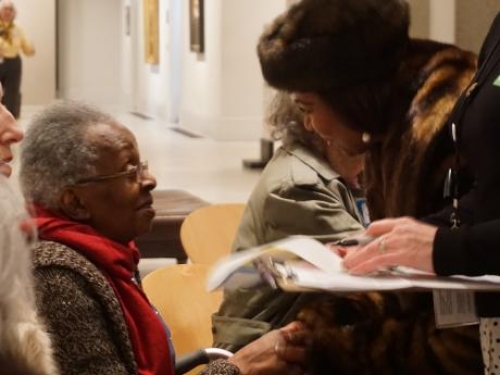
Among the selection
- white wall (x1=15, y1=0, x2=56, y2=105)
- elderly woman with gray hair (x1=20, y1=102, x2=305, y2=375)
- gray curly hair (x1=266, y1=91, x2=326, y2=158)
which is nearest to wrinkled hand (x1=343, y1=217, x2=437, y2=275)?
elderly woman with gray hair (x1=20, y1=102, x2=305, y2=375)

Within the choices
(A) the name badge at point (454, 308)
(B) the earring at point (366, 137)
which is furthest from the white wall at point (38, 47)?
(A) the name badge at point (454, 308)

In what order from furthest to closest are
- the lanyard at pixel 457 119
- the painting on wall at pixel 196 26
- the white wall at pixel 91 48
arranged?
the white wall at pixel 91 48 → the painting on wall at pixel 196 26 → the lanyard at pixel 457 119

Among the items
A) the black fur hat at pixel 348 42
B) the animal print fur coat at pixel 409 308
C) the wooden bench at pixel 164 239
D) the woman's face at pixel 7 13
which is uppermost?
the woman's face at pixel 7 13

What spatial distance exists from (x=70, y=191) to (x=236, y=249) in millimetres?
803

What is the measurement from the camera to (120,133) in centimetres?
242

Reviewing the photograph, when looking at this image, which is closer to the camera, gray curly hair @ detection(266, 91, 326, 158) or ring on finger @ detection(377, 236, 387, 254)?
ring on finger @ detection(377, 236, 387, 254)

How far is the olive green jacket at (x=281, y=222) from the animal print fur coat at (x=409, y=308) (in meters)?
0.67

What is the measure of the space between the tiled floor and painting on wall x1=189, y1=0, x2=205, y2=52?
142 cm

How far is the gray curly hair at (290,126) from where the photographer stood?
3.08 meters

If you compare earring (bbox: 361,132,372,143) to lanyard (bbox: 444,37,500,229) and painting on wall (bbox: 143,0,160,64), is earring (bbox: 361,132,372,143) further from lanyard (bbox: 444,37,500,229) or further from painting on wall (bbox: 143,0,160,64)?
painting on wall (bbox: 143,0,160,64)

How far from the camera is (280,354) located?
2186mm

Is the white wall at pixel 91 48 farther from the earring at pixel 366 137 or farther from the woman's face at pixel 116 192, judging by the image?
the earring at pixel 366 137

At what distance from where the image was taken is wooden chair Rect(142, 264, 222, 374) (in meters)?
3.29

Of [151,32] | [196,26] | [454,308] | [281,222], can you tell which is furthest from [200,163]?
[454,308]
